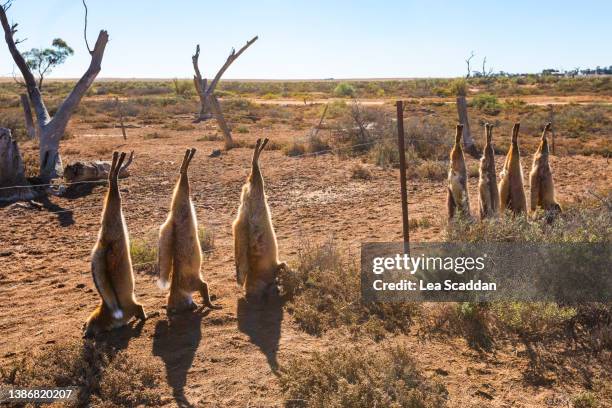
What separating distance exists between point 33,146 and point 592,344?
17.5 m

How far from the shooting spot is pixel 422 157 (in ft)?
48.3

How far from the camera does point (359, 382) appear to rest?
4.12 metres

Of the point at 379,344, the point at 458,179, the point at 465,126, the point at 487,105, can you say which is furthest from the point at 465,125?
the point at 487,105

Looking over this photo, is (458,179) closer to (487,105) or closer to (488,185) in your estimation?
(488,185)

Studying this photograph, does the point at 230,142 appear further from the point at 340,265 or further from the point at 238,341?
the point at 238,341

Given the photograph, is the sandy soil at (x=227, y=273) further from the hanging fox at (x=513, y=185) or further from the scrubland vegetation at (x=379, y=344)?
the hanging fox at (x=513, y=185)

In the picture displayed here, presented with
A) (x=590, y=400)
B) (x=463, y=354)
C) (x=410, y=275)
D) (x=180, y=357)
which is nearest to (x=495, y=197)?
(x=410, y=275)

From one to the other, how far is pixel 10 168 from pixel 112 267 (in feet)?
25.2

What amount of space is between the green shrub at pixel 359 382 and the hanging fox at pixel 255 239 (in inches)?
53.8

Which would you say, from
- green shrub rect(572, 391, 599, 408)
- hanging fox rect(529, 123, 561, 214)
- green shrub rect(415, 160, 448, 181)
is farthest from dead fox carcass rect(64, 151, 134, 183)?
green shrub rect(572, 391, 599, 408)

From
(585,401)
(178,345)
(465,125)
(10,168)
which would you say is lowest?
(585,401)

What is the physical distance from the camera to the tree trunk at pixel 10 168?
10.5 meters

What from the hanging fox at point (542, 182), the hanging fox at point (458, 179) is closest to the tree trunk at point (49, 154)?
the hanging fox at point (458, 179)

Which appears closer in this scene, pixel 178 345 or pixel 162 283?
pixel 178 345
